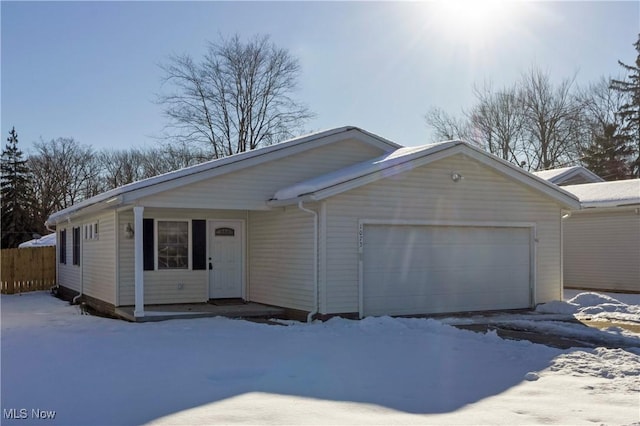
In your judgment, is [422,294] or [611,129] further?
[611,129]

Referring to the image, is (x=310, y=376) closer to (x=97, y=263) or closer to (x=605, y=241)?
(x=97, y=263)

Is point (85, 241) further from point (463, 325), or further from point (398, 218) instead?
point (463, 325)

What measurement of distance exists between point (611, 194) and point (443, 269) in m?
8.97

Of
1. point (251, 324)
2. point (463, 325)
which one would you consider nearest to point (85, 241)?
point (251, 324)

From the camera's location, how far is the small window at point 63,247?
66.9ft

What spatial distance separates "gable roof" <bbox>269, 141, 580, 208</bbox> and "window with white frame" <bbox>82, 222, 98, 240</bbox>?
5350 millimetres

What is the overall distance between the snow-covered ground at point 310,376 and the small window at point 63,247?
9.59 m

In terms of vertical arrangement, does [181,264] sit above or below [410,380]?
above

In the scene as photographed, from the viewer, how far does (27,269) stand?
21875 mm

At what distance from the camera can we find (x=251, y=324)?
37.8ft

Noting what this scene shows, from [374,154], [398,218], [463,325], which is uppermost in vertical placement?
[374,154]

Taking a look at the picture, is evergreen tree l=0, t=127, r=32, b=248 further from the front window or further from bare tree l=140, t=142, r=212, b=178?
the front window

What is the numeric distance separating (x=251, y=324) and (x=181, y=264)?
3662 mm

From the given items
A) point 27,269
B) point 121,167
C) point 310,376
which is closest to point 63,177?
point 121,167
